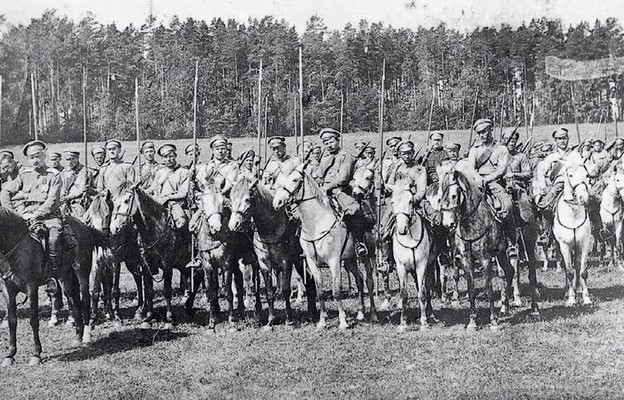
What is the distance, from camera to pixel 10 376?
859 centimetres

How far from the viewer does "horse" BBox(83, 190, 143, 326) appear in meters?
10.9

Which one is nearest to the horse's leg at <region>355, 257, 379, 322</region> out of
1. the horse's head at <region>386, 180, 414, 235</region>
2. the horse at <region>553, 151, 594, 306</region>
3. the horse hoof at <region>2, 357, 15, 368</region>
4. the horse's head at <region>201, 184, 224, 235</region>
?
the horse's head at <region>386, 180, 414, 235</region>

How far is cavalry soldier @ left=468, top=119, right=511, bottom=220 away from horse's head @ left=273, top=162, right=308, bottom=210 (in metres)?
3.05

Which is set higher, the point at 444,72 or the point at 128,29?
the point at 128,29

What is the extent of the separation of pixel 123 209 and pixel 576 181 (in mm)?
7978

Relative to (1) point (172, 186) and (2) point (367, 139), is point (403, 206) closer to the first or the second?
(1) point (172, 186)

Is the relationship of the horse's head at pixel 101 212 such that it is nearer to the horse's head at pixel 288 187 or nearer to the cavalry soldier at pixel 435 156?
the horse's head at pixel 288 187

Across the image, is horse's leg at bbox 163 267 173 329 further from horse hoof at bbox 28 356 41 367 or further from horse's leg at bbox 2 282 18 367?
horse's leg at bbox 2 282 18 367

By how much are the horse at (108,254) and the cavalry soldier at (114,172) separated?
54.4 inches

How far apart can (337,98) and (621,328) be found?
124ft

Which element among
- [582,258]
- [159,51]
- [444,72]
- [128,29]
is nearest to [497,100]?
[444,72]

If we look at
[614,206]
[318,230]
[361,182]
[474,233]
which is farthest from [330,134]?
[614,206]

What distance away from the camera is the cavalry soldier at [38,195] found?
9.72 metres

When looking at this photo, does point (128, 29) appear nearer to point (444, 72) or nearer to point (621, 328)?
point (444, 72)
